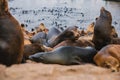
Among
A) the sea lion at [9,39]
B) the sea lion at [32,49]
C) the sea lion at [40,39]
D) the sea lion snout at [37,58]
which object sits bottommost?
the sea lion at [40,39]

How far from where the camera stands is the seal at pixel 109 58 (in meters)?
5.26

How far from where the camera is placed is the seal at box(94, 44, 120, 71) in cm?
526

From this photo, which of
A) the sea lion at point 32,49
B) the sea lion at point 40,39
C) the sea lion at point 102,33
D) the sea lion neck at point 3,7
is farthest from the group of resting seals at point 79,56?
the sea lion at point 40,39

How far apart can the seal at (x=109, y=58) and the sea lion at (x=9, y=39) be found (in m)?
1.25

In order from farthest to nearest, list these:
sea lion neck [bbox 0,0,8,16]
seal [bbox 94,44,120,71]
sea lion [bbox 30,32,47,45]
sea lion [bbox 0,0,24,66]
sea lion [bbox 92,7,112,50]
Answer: sea lion [bbox 30,32,47,45] → sea lion [bbox 92,7,112,50] → seal [bbox 94,44,120,71] → sea lion neck [bbox 0,0,8,16] → sea lion [bbox 0,0,24,66]

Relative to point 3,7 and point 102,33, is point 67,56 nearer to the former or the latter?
point 3,7

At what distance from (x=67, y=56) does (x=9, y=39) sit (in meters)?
1.25

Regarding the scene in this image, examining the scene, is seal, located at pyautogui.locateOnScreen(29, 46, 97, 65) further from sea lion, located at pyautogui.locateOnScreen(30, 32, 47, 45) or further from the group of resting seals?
sea lion, located at pyautogui.locateOnScreen(30, 32, 47, 45)

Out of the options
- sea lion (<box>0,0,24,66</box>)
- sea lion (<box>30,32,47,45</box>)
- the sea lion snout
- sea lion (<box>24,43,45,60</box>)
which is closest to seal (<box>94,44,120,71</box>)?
the sea lion snout

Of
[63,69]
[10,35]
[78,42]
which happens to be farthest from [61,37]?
[63,69]

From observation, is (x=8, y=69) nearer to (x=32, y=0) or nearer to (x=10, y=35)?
(x=10, y=35)

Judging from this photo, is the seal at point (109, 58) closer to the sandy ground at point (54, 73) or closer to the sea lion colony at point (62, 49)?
the sea lion colony at point (62, 49)

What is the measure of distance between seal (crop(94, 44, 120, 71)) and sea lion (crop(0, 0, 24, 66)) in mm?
1252

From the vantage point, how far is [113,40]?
7500 millimetres
